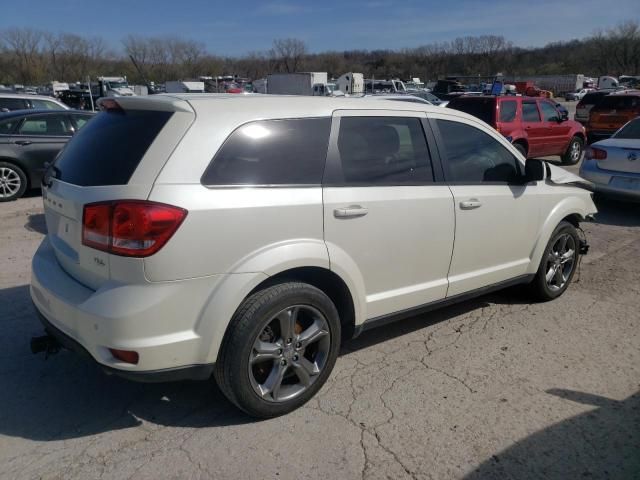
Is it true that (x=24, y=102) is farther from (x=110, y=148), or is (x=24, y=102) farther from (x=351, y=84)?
(x=351, y=84)

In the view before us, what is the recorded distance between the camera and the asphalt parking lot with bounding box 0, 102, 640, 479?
255 cm

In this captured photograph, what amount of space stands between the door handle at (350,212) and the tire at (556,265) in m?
2.19

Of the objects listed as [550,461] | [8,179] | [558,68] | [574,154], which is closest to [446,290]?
[550,461]

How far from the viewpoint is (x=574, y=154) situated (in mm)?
13734

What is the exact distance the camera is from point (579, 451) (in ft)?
8.82

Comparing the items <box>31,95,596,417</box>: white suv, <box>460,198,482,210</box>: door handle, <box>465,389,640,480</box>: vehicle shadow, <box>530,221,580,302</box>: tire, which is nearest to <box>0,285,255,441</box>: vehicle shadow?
<box>31,95,596,417</box>: white suv

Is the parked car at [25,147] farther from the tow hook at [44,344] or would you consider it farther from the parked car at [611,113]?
the parked car at [611,113]

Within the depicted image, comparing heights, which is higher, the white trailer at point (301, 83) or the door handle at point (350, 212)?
the white trailer at point (301, 83)

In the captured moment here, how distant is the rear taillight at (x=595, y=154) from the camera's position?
318 inches

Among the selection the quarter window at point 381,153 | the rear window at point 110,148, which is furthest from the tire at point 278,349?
the rear window at point 110,148

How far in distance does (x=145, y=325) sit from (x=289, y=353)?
2.79 ft

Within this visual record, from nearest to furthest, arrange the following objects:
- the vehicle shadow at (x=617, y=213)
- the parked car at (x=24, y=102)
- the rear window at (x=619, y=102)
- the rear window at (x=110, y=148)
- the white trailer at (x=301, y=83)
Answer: the rear window at (x=110, y=148) < the vehicle shadow at (x=617, y=213) < the parked car at (x=24, y=102) < the rear window at (x=619, y=102) < the white trailer at (x=301, y=83)

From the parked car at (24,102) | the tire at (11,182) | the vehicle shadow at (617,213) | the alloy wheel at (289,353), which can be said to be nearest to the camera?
the alloy wheel at (289,353)

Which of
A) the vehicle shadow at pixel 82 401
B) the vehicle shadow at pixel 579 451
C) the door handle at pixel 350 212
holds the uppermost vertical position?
the door handle at pixel 350 212
